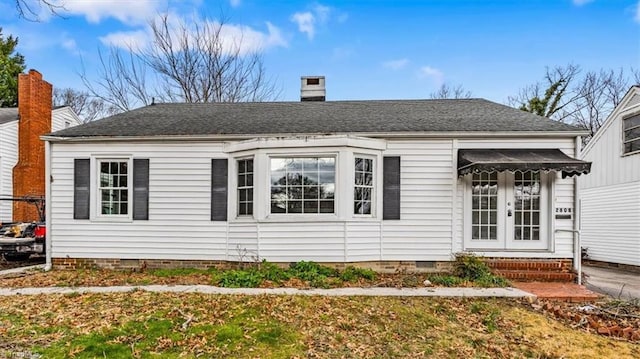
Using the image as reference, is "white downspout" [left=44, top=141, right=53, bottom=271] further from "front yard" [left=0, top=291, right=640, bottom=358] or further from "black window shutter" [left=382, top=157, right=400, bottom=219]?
"black window shutter" [left=382, top=157, right=400, bottom=219]

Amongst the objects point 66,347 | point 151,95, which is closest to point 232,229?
point 66,347

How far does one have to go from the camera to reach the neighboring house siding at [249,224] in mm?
7965

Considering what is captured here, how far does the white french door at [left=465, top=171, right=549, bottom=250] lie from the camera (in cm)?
805

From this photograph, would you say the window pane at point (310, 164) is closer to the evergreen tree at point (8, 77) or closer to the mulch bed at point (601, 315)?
the mulch bed at point (601, 315)

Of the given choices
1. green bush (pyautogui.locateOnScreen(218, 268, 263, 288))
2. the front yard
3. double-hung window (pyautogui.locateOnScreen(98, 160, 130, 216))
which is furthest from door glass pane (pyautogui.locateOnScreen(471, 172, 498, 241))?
double-hung window (pyautogui.locateOnScreen(98, 160, 130, 216))

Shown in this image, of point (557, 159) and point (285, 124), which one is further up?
point (285, 124)

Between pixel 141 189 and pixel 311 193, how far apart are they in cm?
391

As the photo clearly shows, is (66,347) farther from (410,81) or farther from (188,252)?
(410,81)

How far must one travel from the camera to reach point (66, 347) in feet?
13.6

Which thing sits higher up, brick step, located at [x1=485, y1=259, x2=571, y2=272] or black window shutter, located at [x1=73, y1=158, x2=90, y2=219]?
black window shutter, located at [x1=73, y1=158, x2=90, y2=219]

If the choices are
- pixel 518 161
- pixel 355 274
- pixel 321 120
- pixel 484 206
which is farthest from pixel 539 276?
pixel 321 120

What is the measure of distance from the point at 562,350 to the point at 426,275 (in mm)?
3529

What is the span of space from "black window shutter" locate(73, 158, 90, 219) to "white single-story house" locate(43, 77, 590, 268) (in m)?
0.02

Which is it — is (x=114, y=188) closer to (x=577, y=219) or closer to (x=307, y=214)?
(x=307, y=214)
